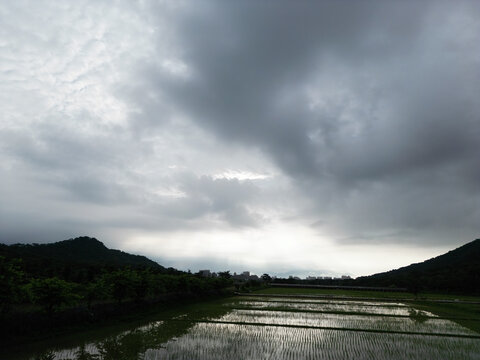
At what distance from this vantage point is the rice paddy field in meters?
13.7

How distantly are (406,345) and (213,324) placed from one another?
11845mm

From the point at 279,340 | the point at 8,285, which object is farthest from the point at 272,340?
the point at 8,285

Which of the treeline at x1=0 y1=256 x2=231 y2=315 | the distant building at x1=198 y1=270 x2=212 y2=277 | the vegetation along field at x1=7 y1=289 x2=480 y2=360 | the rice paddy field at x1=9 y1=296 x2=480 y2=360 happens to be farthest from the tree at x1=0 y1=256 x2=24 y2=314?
the distant building at x1=198 y1=270 x2=212 y2=277

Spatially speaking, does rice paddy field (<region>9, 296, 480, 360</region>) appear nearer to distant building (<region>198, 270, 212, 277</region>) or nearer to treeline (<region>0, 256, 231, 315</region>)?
treeline (<region>0, 256, 231, 315</region>)

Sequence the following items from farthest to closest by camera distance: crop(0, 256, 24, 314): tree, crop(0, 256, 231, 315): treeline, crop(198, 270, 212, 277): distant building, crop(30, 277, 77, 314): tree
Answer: crop(198, 270, 212, 277): distant building < crop(30, 277, 77, 314): tree < crop(0, 256, 231, 315): treeline < crop(0, 256, 24, 314): tree

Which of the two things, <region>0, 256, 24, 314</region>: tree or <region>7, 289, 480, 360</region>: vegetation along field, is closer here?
<region>7, 289, 480, 360</region>: vegetation along field

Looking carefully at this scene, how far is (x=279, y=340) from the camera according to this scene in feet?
54.6

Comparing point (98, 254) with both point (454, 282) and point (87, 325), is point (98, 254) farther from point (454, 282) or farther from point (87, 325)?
point (454, 282)

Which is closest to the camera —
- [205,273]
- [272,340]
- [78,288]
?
[272,340]

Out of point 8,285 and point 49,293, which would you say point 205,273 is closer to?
point 49,293

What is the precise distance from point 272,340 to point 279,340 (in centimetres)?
38

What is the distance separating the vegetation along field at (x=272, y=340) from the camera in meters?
13.7

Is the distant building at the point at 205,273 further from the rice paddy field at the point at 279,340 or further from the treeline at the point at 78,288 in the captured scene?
the rice paddy field at the point at 279,340

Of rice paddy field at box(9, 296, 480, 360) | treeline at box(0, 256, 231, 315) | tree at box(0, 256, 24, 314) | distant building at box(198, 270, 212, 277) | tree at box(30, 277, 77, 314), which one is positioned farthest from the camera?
distant building at box(198, 270, 212, 277)
